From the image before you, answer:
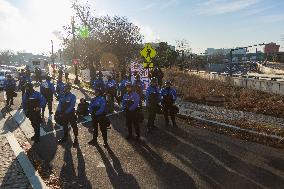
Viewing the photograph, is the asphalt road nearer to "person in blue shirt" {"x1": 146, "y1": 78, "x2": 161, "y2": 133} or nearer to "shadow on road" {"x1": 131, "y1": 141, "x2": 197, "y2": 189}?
"shadow on road" {"x1": 131, "y1": 141, "x2": 197, "y2": 189}

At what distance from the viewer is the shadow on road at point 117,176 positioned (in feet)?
25.4

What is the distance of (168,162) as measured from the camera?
916cm

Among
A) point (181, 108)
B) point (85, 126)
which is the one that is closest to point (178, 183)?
point (85, 126)

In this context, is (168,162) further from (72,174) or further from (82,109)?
(82,109)

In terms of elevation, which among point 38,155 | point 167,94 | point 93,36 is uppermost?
point 93,36

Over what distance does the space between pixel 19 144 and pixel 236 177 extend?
7.11 m

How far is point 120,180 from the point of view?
8.05 m

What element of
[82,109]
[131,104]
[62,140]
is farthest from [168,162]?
[82,109]

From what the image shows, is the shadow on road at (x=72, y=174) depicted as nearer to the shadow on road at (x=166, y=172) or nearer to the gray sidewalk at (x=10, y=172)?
the gray sidewalk at (x=10, y=172)

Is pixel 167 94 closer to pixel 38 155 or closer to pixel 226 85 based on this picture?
pixel 38 155

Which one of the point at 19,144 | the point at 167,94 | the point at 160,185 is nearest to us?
the point at 160,185

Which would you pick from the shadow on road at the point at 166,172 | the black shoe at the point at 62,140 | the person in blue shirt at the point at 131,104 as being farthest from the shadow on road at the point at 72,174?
the person in blue shirt at the point at 131,104

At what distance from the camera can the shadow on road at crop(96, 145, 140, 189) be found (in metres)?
7.74

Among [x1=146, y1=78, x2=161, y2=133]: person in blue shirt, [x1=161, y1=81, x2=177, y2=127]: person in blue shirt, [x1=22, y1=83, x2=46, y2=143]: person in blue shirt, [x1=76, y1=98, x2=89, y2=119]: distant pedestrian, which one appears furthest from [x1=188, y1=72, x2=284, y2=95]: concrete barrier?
[x1=22, y1=83, x2=46, y2=143]: person in blue shirt
